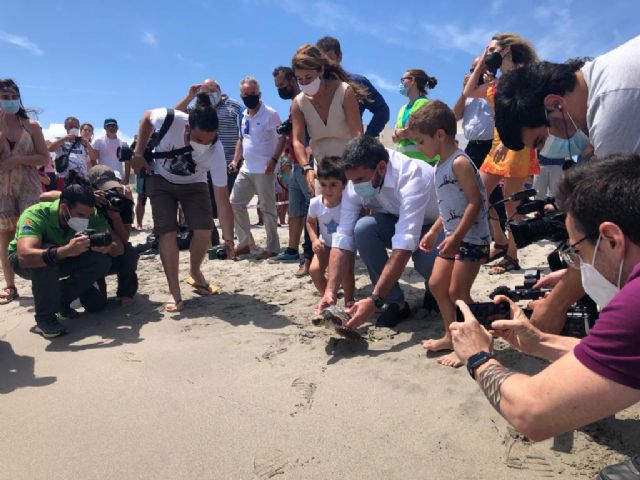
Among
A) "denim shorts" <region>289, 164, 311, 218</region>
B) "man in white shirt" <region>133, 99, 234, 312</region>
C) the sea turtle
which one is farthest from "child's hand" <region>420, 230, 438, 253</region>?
"denim shorts" <region>289, 164, 311, 218</region>

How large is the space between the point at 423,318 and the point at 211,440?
162 centimetres

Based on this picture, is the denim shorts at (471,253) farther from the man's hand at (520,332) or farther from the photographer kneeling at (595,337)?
the photographer kneeling at (595,337)

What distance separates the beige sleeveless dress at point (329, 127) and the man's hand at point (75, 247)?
1.79m

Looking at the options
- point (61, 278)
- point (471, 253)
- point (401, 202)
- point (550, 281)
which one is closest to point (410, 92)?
point (401, 202)

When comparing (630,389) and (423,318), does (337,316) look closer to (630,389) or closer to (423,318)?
(423,318)

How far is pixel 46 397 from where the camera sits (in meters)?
2.39

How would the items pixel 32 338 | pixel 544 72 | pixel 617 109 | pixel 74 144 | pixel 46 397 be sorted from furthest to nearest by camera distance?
1. pixel 74 144
2. pixel 32 338
3. pixel 46 397
4. pixel 544 72
5. pixel 617 109

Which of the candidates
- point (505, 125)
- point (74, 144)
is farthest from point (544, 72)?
point (74, 144)

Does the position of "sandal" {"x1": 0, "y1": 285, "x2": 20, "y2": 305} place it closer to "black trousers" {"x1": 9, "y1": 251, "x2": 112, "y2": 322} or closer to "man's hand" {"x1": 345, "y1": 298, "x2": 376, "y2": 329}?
"black trousers" {"x1": 9, "y1": 251, "x2": 112, "y2": 322}

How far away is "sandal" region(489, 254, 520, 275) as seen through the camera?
151 inches

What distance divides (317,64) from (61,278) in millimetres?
2313

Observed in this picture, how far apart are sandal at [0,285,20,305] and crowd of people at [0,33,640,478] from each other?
16 millimetres

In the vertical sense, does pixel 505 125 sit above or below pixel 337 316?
above

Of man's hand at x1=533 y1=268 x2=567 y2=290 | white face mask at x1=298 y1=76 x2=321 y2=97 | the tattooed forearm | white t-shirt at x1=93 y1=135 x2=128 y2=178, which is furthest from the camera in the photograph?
white t-shirt at x1=93 y1=135 x2=128 y2=178
